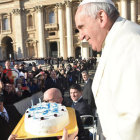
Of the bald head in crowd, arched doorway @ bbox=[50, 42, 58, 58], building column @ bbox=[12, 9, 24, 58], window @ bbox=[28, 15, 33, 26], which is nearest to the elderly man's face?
the bald head in crowd

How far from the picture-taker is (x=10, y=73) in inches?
261

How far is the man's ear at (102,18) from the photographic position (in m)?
1.21

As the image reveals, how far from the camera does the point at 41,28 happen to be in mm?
34250

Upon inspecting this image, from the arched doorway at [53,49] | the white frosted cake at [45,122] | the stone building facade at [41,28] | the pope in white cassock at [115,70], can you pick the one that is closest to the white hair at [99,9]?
the pope in white cassock at [115,70]

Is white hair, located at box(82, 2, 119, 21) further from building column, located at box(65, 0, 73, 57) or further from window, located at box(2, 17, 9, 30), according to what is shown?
window, located at box(2, 17, 9, 30)

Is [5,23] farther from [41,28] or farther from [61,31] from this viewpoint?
[61,31]

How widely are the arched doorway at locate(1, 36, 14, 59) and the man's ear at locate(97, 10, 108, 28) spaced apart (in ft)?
123

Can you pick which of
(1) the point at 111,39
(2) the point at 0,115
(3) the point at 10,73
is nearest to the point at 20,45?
(3) the point at 10,73

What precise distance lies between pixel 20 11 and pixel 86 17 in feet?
120

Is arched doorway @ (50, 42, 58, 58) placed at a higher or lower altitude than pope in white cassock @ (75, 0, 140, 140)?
higher

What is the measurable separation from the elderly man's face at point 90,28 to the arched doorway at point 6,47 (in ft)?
123

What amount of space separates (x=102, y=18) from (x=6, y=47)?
40.2 meters

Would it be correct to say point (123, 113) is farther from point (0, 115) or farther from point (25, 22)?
point (25, 22)

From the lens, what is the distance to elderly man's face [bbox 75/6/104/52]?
1227 mm
